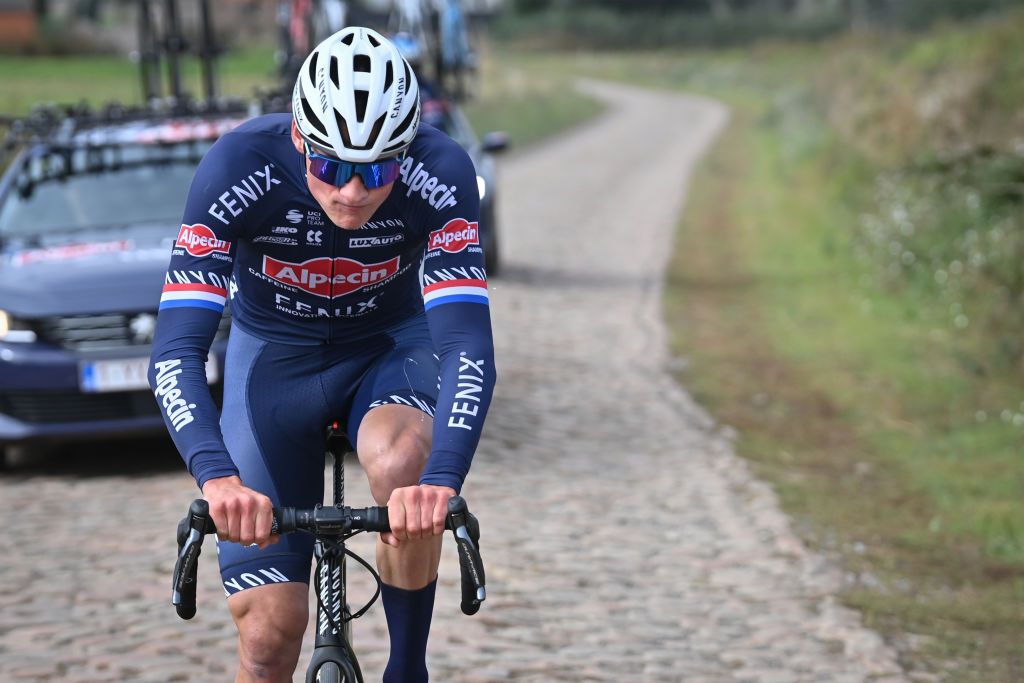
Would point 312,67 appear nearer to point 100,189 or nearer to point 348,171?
point 348,171

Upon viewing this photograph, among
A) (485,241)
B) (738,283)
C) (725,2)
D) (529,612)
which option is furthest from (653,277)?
(725,2)

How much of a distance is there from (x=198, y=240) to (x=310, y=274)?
14.1 inches

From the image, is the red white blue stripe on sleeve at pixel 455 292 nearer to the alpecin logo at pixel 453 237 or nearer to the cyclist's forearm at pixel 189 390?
the alpecin logo at pixel 453 237

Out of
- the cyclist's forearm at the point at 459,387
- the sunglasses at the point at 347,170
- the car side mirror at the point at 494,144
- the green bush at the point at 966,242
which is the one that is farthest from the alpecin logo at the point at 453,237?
the car side mirror at the point at 494,144

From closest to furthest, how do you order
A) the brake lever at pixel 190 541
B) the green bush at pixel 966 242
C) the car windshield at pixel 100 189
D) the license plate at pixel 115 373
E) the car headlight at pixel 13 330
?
the brake lever at pixel 190 541 < the license plate at pixel 115 373 < the car headlight at pixel 13 330 < the car windshield at pixel 100 189 < the green bush at pixel 966 242

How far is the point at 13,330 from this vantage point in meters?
8.27

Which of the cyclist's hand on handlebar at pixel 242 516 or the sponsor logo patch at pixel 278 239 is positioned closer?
the cyclist's hand on handlebar at pixel 242 516

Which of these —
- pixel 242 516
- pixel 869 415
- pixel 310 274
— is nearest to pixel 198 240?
pixel 310 274

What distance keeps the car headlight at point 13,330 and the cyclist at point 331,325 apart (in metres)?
4.25

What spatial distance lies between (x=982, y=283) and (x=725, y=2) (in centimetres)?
10565

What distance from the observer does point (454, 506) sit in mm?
3455

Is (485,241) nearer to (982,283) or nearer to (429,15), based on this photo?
(982,283)

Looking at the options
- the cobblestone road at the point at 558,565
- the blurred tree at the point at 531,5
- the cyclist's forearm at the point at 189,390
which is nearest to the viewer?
the cyclist's forearm at the point at 189,390

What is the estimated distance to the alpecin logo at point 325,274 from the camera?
411cm
